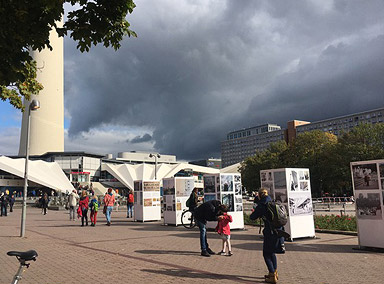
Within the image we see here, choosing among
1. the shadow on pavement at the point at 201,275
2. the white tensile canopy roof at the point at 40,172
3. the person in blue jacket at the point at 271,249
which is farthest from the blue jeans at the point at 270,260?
the white tensile canopy roof at the point at 40,172

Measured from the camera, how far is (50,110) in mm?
98188

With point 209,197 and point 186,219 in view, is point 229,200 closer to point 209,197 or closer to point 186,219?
point 209,197

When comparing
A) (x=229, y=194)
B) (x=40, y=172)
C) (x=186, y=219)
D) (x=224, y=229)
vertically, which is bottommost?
(x=186, y=219)

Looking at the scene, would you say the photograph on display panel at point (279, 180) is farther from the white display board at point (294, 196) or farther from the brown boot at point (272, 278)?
the brown boot at point (272, 278)

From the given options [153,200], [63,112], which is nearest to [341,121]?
[63,112]

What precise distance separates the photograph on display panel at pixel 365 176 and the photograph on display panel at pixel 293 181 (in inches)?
86.7

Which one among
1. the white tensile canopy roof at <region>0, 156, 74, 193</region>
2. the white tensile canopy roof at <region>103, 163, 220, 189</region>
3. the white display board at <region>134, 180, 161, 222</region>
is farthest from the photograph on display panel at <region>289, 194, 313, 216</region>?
the white tensile canopy roof at <region>103, 163, 220, 189</region>

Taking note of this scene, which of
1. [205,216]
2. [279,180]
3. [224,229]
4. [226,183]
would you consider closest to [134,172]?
[226,183]

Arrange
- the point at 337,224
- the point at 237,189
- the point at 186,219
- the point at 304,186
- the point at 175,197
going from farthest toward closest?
1. the point at 175,197
2. the point at 186,219
3. the point at 237,189
4. the point at 337,224
5. the point at 304,186

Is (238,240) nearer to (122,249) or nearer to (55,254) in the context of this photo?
(122,249)

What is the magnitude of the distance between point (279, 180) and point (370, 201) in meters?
3.02

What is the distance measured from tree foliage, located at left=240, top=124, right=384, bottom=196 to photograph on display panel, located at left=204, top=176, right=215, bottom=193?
124 ft

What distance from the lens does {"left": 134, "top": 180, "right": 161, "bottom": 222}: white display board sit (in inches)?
753

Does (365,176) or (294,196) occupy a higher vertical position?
(365,176)
